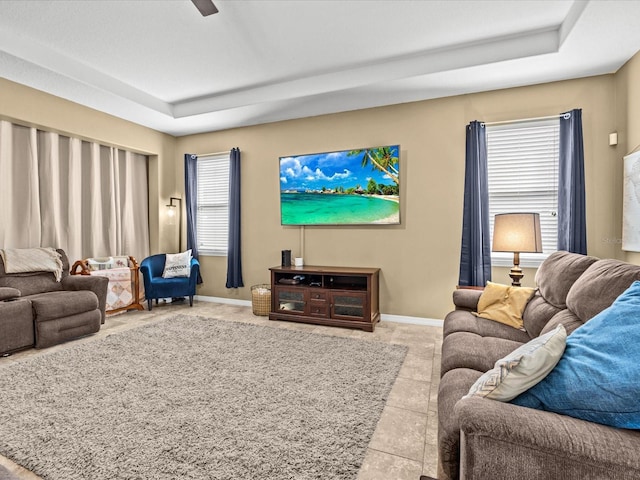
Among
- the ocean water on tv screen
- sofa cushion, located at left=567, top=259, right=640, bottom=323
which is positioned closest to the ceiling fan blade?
the ocean water on tv screen

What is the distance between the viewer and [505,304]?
2.62 m

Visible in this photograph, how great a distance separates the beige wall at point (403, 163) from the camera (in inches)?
131

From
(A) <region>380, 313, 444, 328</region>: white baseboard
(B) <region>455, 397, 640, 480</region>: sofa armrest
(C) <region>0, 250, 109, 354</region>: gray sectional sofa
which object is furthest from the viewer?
(A) <region>380, 313, 444, 328</region>: white baseboard

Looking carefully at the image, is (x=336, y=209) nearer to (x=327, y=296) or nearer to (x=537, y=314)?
(x=327, y=296)

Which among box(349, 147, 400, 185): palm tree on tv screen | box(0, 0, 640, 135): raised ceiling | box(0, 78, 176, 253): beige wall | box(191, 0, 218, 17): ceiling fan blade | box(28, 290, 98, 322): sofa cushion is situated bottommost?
box(28, 290, 98, 322): sofa cushion

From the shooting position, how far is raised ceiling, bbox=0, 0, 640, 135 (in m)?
2.66

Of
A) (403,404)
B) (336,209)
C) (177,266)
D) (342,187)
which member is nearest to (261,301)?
(177,266)

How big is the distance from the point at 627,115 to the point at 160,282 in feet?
18.6

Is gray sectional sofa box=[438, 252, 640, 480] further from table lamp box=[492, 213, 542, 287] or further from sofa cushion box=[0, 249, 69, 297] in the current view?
sofa cushion box=[0, 249, 69, 297]

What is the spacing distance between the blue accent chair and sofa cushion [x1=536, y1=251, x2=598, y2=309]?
4259 millimetres

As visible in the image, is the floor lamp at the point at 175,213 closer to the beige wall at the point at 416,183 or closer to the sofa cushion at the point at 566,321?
the beige wall at the point at 416,183

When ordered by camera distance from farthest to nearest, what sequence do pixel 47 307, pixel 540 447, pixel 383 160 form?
pixel 383 160 < pixel 47 307 < pixel 540 447

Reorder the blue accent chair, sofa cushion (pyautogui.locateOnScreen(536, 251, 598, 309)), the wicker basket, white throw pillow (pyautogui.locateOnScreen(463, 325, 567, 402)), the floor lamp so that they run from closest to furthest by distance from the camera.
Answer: white throw pillow (pyautogui.locateOnScreen(463, 325, 567, 402))
sofa cushion (pyautogui.locateOnScreen(536, 251, 598, 309))
the wicker basket
the blue accent chair
the floor lamp

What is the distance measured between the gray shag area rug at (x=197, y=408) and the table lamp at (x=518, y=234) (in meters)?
1.38
